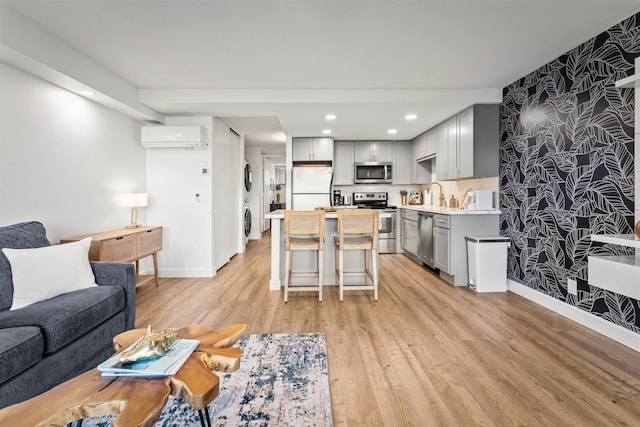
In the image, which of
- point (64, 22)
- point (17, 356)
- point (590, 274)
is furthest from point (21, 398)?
point (590, 274)

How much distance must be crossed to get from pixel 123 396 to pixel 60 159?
287 centimetres

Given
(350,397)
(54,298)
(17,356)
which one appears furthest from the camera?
(54,298)

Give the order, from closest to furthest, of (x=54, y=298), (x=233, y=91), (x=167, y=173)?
(x=54, y=298), (x=233, y=91), (x=167, y=173)

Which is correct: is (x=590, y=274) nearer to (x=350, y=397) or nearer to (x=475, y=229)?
(x=475, y=229)

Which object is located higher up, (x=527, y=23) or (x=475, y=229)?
(x=527, y=23)

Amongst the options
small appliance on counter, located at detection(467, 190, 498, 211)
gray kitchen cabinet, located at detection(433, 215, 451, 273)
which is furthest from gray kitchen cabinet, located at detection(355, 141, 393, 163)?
small appliance on counter, located at detection(467, 190, 498, 211)

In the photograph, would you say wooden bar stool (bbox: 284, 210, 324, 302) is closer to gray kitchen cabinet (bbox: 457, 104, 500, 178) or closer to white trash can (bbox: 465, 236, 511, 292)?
white trash can (bbox: 465, 236, 511, 292)

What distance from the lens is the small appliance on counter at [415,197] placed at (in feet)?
19.2

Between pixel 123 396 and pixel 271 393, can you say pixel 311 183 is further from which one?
pixel 123 396

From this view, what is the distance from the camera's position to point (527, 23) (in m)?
2.35

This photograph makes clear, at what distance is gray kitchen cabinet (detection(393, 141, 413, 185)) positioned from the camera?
245 inches

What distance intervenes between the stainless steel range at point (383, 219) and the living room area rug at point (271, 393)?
12.4ft

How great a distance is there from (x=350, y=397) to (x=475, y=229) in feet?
9.80

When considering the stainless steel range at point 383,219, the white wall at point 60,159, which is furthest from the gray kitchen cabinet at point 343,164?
the white wall at point 60,159
